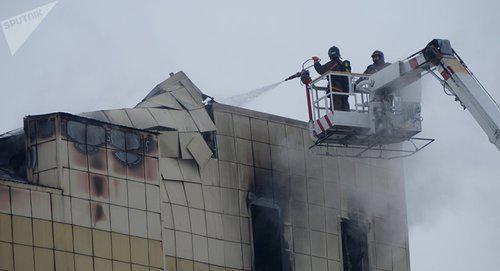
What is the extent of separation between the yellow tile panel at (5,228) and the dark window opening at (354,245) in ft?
45.5

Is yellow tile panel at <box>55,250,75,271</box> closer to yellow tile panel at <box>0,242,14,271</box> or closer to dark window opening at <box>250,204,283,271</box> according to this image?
yellow tile panel at <box>0,242,14,271</box>

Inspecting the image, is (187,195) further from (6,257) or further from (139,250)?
(6,257)

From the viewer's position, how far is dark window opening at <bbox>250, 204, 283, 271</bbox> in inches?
2048

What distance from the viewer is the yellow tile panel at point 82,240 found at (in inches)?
1826

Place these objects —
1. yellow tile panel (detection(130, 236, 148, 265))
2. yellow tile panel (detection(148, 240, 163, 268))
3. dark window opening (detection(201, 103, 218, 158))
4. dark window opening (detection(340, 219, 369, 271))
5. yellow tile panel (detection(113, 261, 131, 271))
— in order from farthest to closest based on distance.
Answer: dark window opening (detection(340, 219, 369, 271)), dark window opening (detection(201, 103, 218, 158)), yellow tile panel (detection(148, 240, 163, 268)), yellow tile panel (detection(130, 236, 148, 265)), yellow tile panel (detection(113, 261, 131, 271))

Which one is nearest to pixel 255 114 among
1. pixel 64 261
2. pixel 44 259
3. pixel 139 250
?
pixel 139 250

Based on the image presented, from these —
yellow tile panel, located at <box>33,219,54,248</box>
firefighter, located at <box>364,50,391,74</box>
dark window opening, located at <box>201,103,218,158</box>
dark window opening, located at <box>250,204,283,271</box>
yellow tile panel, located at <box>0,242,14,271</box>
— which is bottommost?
yellow tile panel, located at <box>0,242,14,271</box>

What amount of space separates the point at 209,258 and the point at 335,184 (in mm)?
6622

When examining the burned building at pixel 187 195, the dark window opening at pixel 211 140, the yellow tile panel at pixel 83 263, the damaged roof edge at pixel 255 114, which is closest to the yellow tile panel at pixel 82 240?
the burned building at pixel 187 195

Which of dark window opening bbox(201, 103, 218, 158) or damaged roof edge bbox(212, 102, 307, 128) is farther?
damaged roof edge bbox(212, 102, 307, 128)

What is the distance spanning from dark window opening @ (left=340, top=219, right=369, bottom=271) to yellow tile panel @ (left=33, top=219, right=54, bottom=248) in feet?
41.4

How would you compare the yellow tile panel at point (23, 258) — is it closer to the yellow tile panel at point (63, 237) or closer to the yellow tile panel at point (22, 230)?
the yellow tile panel at point (22, 230)

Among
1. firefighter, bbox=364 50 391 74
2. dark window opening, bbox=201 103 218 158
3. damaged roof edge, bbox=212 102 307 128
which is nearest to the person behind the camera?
firefighter, bbox=364 50 391 74

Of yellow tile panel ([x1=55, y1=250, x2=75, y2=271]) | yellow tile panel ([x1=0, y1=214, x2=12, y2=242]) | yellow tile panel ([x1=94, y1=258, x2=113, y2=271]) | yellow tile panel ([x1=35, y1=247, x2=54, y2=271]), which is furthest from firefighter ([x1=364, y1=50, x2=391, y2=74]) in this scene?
yellow tile panel ([x1=0, y1=214, x2=12, y2=242])
